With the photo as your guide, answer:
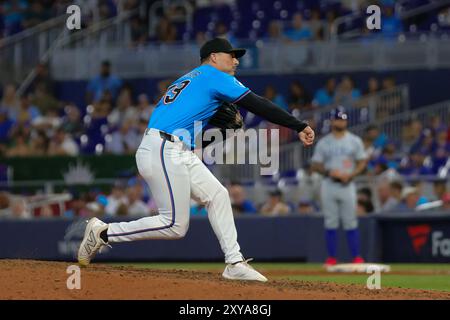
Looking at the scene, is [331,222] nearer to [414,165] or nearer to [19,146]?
[414,165]

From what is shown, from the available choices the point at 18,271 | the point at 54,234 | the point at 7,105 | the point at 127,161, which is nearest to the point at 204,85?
the point at 18,271

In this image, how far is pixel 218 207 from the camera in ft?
30.0

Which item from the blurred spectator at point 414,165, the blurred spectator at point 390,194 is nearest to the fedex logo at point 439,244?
the blurred spectator at point 390,194

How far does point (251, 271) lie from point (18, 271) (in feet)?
6.23

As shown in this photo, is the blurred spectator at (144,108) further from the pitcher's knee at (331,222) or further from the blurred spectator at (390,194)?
the pitcher's knee at (331,222)

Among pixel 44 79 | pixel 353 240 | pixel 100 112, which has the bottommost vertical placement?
pixel 353 240

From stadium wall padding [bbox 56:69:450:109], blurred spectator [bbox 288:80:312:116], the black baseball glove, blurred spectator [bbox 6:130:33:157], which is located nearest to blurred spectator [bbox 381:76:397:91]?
stadium wall padding [bbox 56:69:450:109]

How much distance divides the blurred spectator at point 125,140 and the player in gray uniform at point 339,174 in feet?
20.8

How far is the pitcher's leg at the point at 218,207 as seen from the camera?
9.12 m

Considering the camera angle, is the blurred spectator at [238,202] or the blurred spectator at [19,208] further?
the blurred spectator at [19,208]

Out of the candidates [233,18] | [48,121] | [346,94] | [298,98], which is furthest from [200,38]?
[346,94]

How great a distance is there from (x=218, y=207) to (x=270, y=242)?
7.98 meters

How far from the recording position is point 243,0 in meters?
23.4
